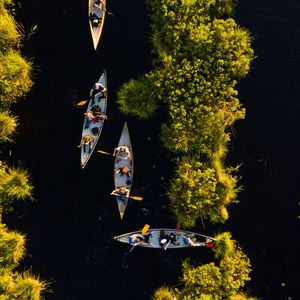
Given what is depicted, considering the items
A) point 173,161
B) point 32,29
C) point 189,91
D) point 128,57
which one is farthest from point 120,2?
point 173,161

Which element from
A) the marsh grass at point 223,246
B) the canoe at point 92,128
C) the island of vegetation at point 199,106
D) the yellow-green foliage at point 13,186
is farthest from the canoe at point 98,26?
the marsh grass at point 223,246

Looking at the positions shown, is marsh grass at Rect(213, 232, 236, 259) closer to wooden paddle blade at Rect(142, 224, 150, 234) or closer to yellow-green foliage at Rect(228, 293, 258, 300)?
yellow-green foliage at Rect(228, 293, 258, 300)

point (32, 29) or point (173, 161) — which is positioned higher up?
point (32, 29)

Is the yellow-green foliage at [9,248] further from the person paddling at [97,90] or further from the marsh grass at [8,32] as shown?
the marsh grass at [8,32]

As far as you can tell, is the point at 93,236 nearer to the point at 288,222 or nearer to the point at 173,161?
the point at 173,161

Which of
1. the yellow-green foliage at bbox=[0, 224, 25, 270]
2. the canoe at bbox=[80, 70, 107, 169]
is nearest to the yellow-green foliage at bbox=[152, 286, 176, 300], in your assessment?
the yellow-green foliage at bbox=[0, 224, 25, 270]

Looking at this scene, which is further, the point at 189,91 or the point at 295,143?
the point at 295,143

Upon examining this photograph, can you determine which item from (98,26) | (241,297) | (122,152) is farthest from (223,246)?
(98,26)

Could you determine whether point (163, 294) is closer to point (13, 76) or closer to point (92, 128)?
point (92, 128)
